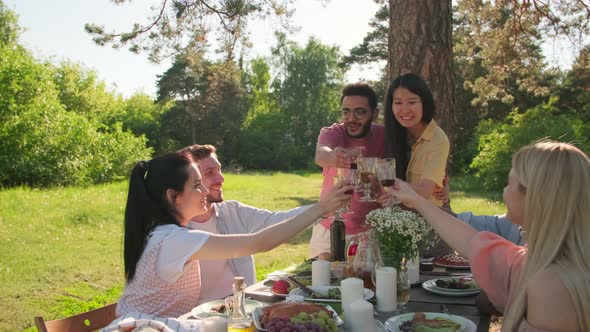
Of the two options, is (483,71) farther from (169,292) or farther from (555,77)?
(169,292)

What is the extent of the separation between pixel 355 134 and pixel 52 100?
641 inches

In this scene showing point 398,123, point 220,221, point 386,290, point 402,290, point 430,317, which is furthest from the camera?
point 398,123

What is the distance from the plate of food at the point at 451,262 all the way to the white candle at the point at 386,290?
3.30 ft

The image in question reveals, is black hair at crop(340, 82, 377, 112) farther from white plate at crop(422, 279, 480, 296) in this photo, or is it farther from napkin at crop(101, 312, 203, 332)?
napkin at crop(101, 312, 203, 332)

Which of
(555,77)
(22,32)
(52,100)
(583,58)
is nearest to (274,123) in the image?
(22,32)

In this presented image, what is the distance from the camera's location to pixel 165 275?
2.71m

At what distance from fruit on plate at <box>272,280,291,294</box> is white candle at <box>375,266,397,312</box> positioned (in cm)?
52

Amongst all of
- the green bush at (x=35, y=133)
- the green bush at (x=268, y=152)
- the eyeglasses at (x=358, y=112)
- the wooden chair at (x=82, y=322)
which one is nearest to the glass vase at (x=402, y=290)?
the wooden chair at (x=82, y=322)

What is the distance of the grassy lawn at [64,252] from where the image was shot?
6957mm

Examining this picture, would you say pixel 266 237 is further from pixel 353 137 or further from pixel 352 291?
pixel 353 137

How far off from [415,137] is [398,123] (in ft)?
0.50

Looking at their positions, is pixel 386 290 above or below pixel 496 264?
below

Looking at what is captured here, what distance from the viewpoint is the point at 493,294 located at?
2.37m

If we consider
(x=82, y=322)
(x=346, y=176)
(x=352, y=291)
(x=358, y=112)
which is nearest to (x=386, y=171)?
(x=346, y=176)
